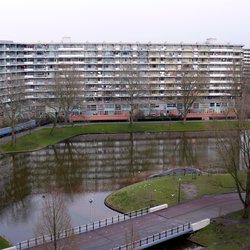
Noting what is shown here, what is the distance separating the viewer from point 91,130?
79500mm

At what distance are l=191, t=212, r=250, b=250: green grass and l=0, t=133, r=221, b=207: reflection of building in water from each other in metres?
15.5

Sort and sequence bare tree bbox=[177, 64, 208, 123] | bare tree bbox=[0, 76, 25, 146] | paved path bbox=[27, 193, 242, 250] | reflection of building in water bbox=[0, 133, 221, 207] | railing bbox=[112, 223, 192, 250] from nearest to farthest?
railing bbox=[112, 223, 192, 250]
paved path bbox=[27, 193, 242, 250]
reflection of building in water bbox=[0, 133, 221, 207]
bare tree bbox=[0, 76, 25, 146]
bare tree bbox=[177, 64, 208, 123]

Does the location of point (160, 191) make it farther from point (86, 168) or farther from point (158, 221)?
point (86, 168)

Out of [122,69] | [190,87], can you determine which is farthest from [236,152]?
[122,69]

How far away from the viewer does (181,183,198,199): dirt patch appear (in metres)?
37.5

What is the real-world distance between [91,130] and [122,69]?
878 inches

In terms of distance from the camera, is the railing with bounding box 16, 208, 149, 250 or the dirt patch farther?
the dirt patch

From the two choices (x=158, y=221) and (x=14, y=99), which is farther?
(x=14, y=99)

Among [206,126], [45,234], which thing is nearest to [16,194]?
[45,234]

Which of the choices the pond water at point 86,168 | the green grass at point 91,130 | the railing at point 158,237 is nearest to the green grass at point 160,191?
the pond water at point 86,168

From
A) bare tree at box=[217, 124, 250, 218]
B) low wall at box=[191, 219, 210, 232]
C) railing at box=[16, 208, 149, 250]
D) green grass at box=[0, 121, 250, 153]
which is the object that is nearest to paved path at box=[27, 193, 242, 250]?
railing at box=[16, 208, 149, 250]

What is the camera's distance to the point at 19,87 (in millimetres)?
67750

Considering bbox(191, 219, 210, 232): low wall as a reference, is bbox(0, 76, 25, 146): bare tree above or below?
above

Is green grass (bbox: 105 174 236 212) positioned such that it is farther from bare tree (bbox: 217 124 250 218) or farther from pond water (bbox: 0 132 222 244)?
bare tree (bbox: 217 124 250 218)
